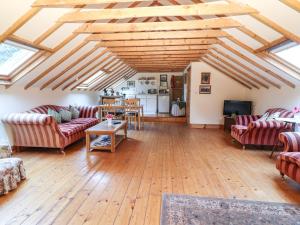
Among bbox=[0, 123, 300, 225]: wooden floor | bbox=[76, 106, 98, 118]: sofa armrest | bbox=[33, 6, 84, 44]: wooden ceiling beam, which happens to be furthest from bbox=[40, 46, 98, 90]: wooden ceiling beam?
bbox=[0, 123, 300, 225]: wooden floor

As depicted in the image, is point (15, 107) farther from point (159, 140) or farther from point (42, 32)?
point (159, 140)

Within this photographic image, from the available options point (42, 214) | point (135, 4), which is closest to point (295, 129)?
point (135, 4)

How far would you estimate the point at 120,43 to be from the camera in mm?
4809

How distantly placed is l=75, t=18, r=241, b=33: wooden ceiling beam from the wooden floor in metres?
2.35

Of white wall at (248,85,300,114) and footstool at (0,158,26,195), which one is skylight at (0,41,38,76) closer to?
footstool at (0,158,26,195)

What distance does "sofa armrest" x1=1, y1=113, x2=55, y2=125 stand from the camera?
3.79m

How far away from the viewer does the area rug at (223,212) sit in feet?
6.78

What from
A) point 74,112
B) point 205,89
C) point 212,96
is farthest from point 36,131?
point 212,96

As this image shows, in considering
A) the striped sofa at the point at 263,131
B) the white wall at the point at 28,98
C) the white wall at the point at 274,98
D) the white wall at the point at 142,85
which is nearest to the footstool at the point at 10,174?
the white wall at the point at 28,98

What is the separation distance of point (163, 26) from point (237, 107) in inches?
167

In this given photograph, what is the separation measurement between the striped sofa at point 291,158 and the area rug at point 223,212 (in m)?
0.54

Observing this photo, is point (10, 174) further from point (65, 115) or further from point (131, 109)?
point (131, 109)

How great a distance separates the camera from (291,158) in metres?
2.77

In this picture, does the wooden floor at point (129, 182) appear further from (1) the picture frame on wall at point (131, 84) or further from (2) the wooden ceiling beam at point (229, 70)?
(1) the picture frame on wall at point (131, 84)
